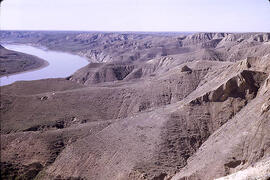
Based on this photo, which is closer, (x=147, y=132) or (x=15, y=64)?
(x=147, y=132)

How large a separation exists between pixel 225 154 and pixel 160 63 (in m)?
41.8

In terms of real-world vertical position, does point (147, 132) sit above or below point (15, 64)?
below

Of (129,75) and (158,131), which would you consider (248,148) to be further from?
(129,75)

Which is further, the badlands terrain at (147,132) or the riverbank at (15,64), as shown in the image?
the riverbank at (15,64)

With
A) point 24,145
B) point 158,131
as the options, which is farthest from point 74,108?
point 158,131

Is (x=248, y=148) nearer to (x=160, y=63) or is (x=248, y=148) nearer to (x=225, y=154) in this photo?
(x=225, y=154)

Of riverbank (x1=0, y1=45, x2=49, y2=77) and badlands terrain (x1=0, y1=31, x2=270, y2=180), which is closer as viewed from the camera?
badlands terrain (x1=0, y1=31, x2=270, y2=180)

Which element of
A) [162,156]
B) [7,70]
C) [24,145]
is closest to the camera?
[162,156]

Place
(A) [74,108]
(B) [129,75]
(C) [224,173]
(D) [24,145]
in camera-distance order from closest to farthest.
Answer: (C) [224,173] → (D) [24,145] → (A) [74,108] → (B) [129,75]

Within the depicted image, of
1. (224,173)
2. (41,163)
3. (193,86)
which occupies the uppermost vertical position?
(193,86)

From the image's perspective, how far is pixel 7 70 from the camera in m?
59.2

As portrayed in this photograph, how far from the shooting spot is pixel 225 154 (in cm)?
1502

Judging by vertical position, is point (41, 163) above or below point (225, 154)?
below

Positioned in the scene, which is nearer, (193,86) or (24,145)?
(24,145)
